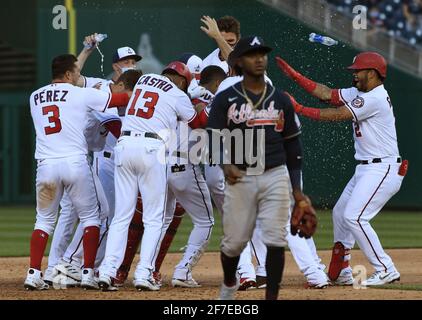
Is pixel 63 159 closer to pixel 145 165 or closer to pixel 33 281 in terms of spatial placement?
pixel 145 165

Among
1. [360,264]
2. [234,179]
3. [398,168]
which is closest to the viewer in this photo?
[234,179]

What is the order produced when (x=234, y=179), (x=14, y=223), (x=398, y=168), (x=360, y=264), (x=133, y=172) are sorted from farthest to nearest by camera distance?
(x=14, y=223), (x=360, y=264), (x=398, y=168), (x=133, y=172), (x=234, y=179)

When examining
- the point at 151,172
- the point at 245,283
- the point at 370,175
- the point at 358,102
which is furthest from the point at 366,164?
the point at 151,172

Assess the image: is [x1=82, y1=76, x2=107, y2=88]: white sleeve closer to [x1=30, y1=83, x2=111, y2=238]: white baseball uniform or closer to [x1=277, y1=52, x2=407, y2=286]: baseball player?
[x1=30, y1=83, x2=111, y2=238]: white baseball uniform

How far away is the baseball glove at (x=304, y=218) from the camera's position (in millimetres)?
6914

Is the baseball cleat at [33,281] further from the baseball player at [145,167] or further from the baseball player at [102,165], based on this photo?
the baseball player at [145,167]

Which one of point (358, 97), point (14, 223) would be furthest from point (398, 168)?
point (14, 223)

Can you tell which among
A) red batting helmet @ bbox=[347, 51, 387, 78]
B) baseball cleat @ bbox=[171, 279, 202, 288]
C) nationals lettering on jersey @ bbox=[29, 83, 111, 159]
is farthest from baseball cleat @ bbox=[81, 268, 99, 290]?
red batting helmet @ bbox=[347, 51, 387, 78]

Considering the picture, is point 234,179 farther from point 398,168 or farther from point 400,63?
point 400,63

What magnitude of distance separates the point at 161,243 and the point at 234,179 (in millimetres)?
2686

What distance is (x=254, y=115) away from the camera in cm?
689
